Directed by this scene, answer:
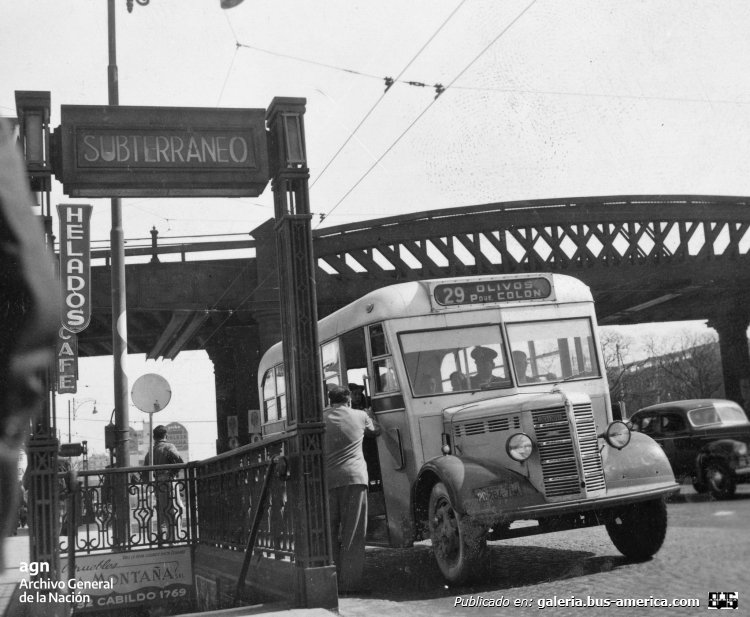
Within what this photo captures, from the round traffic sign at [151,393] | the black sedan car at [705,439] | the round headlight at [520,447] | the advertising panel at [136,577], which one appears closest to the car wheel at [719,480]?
the black sedan car at [705,439]

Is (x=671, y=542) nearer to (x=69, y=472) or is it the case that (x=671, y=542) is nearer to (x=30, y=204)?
(x=69, y=472)

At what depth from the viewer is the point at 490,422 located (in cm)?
868

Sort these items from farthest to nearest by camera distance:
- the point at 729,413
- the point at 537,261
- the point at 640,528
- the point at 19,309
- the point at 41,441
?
the point at 537,261 → the point at 729,413 → the point at 640,528 → the point at 41,441 → the point at 19,309

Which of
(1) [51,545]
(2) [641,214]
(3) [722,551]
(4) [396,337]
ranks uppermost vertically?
(2) [641,214]

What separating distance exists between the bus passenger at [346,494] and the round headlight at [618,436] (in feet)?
7.47

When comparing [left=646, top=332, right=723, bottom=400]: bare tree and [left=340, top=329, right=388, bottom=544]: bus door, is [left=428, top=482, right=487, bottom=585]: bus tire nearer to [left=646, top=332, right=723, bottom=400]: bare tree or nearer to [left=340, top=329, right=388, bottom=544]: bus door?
[left=340, top=329, right=388, bottom=544]: bus door

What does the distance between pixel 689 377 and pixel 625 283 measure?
17.7 m

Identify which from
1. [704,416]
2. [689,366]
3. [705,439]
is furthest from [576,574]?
[689,366]

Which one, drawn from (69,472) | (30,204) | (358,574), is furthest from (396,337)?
(30,204)

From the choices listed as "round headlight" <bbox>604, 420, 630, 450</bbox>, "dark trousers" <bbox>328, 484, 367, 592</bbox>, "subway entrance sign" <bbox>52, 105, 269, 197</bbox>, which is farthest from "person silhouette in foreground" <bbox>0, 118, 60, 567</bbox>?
"round headlight" <bbox>604, 420, 630, 450</bbox>

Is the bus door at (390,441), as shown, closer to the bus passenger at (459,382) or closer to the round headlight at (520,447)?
the bus passenger at (459,382)

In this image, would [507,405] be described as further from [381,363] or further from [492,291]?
[381,363]

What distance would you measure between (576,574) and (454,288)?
10.1 feet

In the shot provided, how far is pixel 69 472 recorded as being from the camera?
8.60m
